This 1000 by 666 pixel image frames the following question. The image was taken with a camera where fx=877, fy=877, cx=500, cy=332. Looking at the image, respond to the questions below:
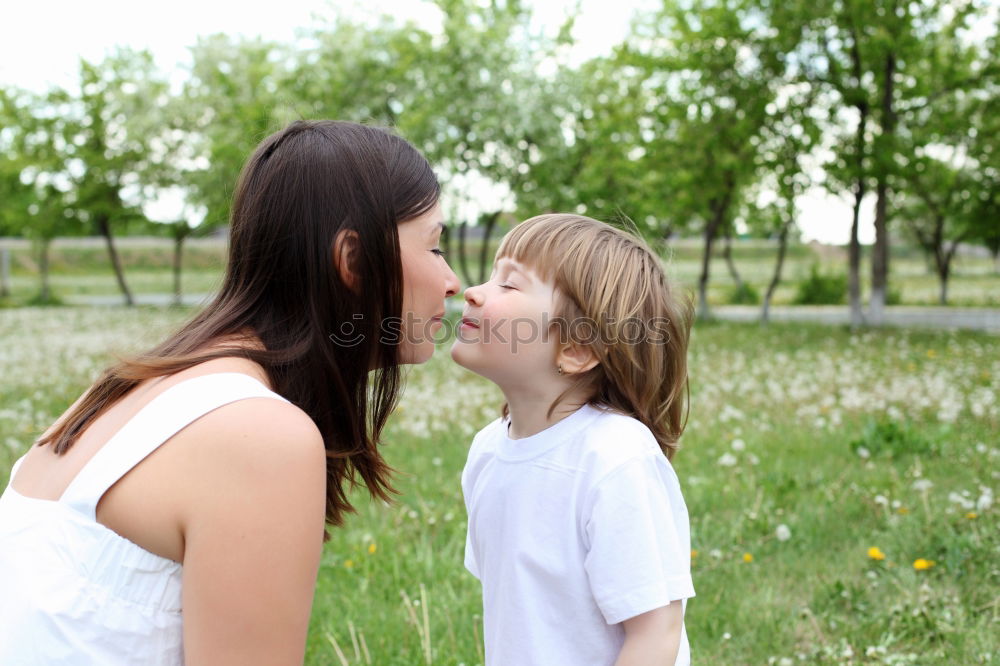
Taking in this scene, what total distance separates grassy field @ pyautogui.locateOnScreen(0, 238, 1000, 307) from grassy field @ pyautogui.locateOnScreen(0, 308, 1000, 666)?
27933mm

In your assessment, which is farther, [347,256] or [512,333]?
[512,333]

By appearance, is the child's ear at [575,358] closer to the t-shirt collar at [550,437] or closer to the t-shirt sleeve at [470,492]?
the t-shirt collar at [550,437]

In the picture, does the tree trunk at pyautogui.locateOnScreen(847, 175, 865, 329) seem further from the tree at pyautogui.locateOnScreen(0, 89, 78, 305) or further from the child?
the tree at pyautogui.locateOnScreen(0, 89, 78, 305)

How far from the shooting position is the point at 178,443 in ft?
4.82

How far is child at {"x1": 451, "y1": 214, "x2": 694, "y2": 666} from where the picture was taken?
182cm

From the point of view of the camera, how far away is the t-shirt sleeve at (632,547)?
1.79 metres

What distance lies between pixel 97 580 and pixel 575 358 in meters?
1.09

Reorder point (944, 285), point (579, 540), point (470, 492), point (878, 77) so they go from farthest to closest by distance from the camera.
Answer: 1. point (944, 285)
2. point (878, 77)
3. point (470, 492)
4. point (579, 540)

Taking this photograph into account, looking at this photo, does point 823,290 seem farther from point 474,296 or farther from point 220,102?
point 474,296

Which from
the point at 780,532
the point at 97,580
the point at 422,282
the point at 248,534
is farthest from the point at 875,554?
the point at 97,580

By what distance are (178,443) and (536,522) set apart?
82cm

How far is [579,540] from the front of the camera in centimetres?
191

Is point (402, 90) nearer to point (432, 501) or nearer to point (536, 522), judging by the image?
point (432, 501)

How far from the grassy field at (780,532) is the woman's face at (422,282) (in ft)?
1.74
